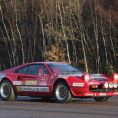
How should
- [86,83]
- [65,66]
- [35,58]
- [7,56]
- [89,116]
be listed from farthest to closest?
[7,56] < [35,58] < [65,66] < [86,83] < [89,116]

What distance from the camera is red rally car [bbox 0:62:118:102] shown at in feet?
51.5

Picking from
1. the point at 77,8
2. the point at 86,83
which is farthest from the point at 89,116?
the point at 77,8

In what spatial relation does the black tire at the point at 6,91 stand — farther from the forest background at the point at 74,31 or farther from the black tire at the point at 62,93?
the forest background at the point at 74,31

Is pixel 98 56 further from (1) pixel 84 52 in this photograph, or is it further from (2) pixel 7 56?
(2) pixel 7 56

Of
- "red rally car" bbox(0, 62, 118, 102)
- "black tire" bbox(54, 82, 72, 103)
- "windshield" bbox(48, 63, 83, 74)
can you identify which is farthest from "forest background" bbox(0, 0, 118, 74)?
"black tire" bbox(54, 82, 72, 103)

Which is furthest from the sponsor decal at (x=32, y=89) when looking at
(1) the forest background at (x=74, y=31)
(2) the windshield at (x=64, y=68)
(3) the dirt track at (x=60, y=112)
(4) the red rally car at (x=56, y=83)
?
(1) the forest background at (x=74, y=31)

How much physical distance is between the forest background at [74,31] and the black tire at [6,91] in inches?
789

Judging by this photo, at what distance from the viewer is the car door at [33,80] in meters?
16.5

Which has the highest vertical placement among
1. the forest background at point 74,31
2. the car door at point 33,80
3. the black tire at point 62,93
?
the forest background at point 74,31

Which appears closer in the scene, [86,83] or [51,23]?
[86,83]

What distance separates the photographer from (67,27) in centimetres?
4000

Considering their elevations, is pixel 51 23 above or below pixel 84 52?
above

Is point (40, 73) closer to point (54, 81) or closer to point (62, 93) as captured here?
point (54, 81)

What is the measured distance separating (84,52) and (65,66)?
23.1 metres
